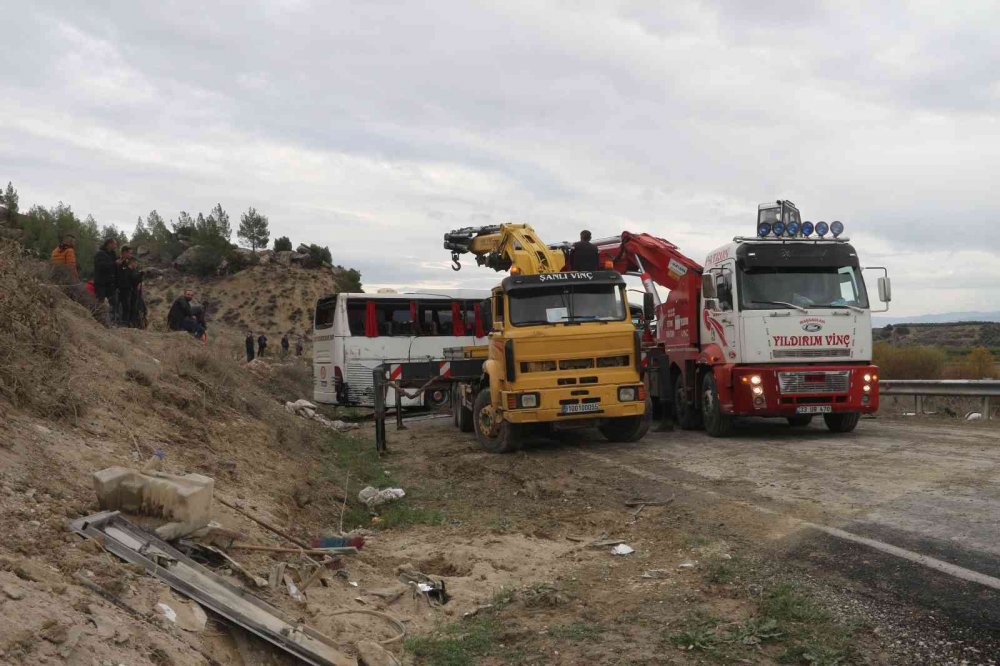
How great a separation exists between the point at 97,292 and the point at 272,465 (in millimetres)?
7704

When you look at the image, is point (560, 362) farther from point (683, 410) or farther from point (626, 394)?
point (683, 410)

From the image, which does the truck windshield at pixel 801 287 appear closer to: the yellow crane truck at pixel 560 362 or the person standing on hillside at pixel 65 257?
the yellow crane truck at pixel 560 362

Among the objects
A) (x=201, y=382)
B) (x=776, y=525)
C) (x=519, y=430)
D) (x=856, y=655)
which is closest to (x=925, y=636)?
(x=856, y=655)

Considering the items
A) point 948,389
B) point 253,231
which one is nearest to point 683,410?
point 948,389

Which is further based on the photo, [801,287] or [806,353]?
[801,287]

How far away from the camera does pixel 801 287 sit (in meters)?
13.1

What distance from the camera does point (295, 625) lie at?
451 centimetres

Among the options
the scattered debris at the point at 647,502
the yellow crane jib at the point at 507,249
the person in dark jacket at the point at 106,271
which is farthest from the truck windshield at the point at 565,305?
the person in dark jacket at the point at 106,271

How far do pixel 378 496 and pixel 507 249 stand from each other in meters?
7.42

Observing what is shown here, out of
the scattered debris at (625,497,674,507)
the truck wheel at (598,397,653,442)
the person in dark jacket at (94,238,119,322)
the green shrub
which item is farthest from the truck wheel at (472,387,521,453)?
the green shrub

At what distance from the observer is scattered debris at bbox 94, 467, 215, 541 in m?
5.23

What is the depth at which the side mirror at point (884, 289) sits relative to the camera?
13.0 metres

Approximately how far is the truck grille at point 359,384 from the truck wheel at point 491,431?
8666mm

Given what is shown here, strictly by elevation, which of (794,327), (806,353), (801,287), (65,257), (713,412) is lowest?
(713,412)
